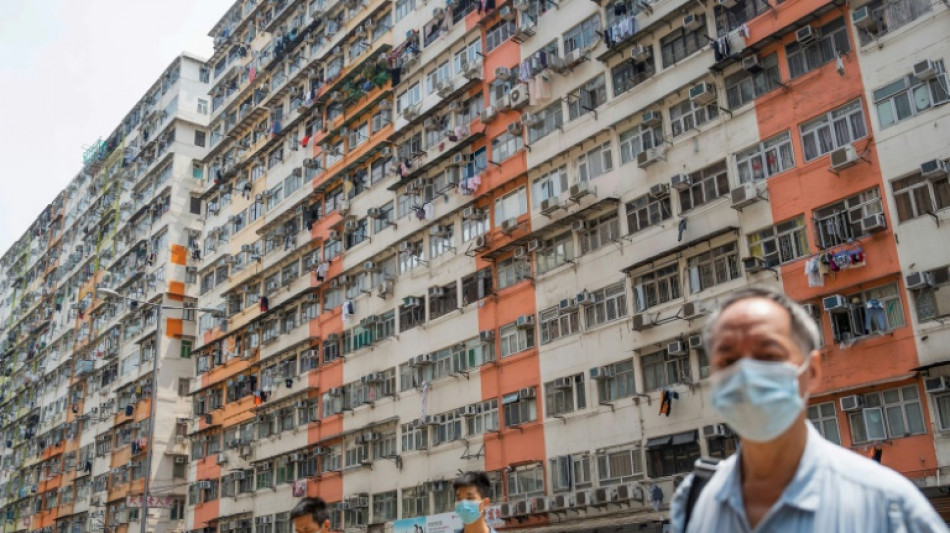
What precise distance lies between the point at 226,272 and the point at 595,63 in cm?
2402

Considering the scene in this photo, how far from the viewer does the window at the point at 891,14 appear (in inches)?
729

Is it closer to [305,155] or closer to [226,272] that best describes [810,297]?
[305,155]

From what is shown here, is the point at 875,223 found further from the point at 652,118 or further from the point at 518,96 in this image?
the point at 518,96

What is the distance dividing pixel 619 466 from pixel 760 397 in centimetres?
2034

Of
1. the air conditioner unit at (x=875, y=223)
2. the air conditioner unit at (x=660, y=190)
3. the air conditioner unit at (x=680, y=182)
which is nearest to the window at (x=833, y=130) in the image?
the air conditioner unit at (x=875, y=223)

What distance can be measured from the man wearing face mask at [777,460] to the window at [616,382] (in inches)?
788

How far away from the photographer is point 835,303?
18.4m

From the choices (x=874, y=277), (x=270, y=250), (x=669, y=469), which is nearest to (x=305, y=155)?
(x=270, y=250)

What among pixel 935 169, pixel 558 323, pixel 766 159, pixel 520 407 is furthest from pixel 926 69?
pixel 520 407

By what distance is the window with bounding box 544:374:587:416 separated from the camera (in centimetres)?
2359

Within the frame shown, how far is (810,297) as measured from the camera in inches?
749

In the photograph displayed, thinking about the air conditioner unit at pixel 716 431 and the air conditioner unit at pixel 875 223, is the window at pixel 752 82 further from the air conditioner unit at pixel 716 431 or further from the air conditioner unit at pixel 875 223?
the air conditioner unit at pixel 716 431

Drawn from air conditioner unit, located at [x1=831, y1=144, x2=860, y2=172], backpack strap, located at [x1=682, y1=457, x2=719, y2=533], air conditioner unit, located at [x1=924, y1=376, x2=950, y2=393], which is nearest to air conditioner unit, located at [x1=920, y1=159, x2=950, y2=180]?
air conditioner unit, located at [x1=831, y1=144, x2=860, y2=172]

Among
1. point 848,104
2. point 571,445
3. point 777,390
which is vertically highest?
point 848,104
